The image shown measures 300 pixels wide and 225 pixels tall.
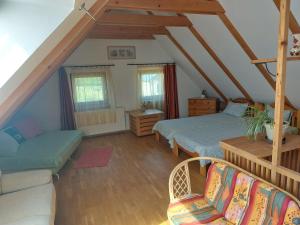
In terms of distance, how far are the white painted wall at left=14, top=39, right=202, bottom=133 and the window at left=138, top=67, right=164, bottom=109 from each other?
0.18 metres

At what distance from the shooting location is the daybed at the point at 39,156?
9.98ft

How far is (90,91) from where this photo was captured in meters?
5.11

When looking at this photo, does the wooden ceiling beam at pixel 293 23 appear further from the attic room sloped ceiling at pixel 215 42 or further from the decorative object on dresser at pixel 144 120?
the decorative object on dresser at pixel 144 120

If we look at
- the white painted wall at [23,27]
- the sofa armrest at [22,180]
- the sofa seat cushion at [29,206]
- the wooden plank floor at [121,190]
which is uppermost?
the white painted wall at [23,27]

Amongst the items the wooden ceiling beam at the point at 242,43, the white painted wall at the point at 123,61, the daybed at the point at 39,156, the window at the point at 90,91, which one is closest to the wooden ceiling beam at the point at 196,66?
the white painted wall at the point at 123,61

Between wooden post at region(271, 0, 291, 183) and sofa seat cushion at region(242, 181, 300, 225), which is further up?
wooden post at region(271, 0, 291, 183)

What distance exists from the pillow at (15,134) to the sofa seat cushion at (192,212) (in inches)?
113

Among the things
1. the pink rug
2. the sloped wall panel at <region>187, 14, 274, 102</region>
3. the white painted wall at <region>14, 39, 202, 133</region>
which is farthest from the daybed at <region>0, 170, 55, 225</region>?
the sloped wall panel at <region>187, 14, 274, 102</region>

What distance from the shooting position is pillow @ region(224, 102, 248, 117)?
176 inches

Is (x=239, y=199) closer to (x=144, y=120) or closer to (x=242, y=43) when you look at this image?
(x=242, y=43)

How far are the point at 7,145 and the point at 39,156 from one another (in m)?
0.58

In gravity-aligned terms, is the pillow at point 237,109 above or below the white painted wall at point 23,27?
below

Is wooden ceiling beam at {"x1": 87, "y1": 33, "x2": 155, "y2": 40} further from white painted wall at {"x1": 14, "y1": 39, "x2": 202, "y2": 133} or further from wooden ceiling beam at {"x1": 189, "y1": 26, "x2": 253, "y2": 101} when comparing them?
wooden ceiling beam at {"x1": 189, "y1": 26, "x2": 253, "y2": 101}

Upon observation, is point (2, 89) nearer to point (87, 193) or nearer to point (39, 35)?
point (39, 35)
